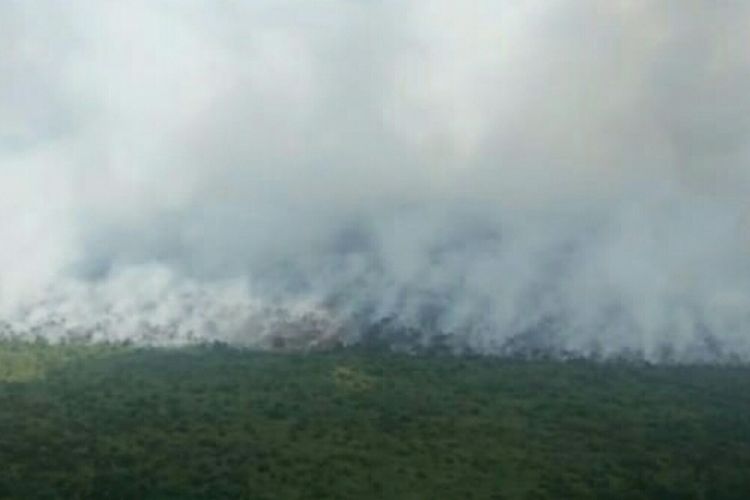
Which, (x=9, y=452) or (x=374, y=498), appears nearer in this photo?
(x=374, y=498)

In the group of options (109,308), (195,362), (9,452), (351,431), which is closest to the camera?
(9,452)

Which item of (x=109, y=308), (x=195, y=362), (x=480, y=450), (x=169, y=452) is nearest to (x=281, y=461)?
(x=169, y=452)

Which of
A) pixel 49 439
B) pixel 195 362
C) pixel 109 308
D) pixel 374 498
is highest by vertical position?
pixel 109 308

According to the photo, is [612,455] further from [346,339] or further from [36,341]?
[36,341]

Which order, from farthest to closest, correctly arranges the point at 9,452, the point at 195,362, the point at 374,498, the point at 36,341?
1. the point at 36,341
2. the point at 195,362
3. the point at 9,452
4. the point at 374,498

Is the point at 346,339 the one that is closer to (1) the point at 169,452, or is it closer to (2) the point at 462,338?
(2) the point at 462,338

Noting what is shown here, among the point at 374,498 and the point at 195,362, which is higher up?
the point at 195,362
